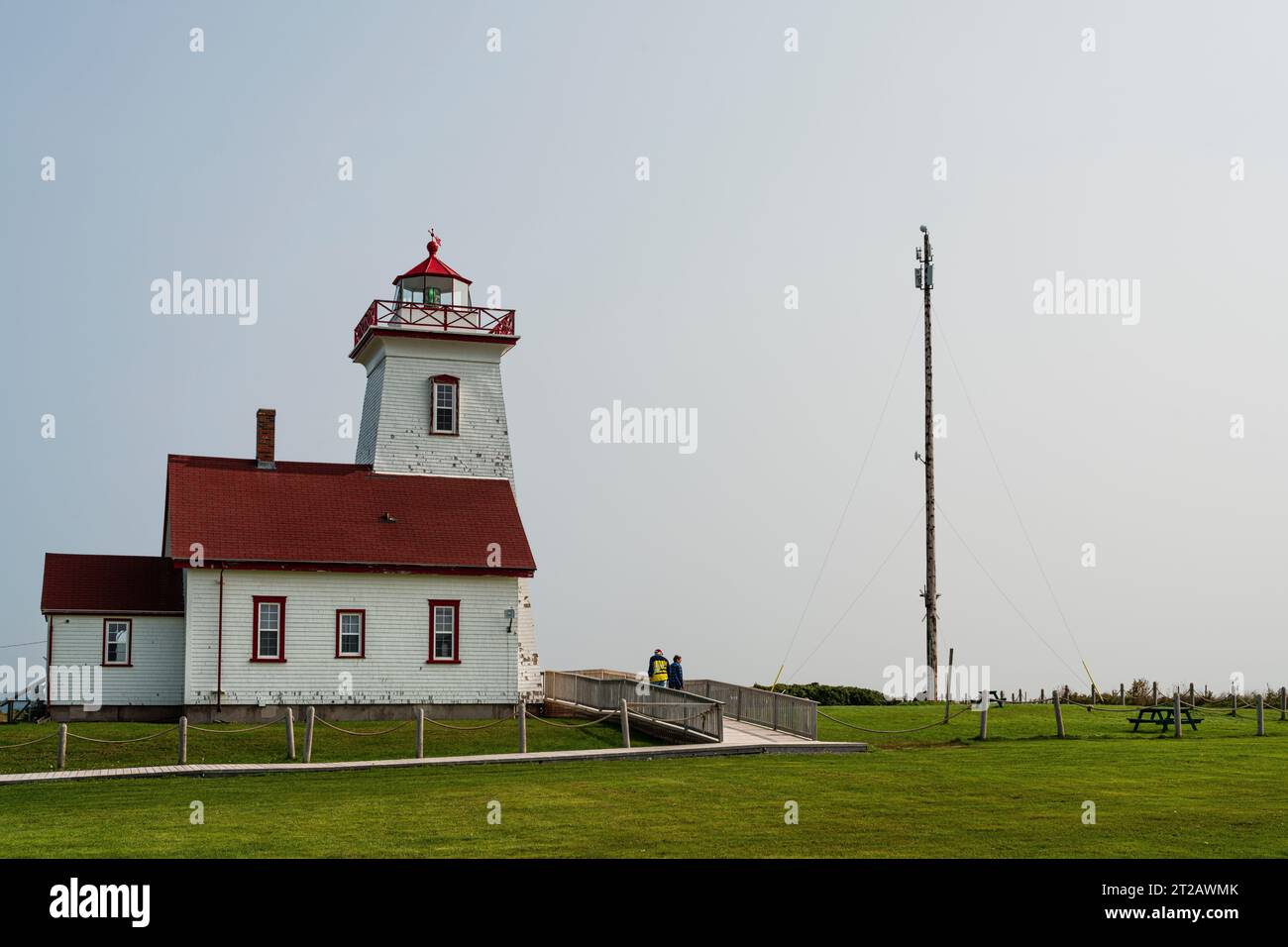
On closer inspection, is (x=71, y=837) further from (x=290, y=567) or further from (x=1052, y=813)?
(x=290, y=567)

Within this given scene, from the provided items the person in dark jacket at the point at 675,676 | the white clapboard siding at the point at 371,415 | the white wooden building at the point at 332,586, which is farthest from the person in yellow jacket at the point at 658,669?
the white clapboard siding at the point at 371,415

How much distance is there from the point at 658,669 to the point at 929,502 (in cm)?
1197

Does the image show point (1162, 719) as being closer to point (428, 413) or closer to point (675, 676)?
point (675, 676)

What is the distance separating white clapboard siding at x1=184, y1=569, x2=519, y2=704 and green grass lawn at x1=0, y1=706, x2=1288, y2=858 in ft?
36.8

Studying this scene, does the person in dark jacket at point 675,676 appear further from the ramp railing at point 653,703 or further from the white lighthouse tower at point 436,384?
the white lighthouse tower at point 436,384

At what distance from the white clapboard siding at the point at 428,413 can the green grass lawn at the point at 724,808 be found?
1739 cm

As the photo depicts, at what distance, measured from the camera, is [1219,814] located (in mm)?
18812

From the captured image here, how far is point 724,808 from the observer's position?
20.2 meters

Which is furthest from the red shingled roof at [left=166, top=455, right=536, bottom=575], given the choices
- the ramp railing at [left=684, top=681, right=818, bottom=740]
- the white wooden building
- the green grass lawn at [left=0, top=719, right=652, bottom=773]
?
the ramp railing at [left=684, top=681, right=818, bottom=740]

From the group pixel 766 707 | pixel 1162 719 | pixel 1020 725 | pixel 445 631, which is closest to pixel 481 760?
pixel 766 707

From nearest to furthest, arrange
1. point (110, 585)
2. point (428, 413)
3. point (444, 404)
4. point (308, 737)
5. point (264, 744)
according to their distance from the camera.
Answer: point (308, 737) < point (264, 744) < point (110, 585) < point (428, 413) < point (444, 404)

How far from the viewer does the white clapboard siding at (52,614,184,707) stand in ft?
121

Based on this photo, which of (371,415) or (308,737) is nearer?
(308,737)
